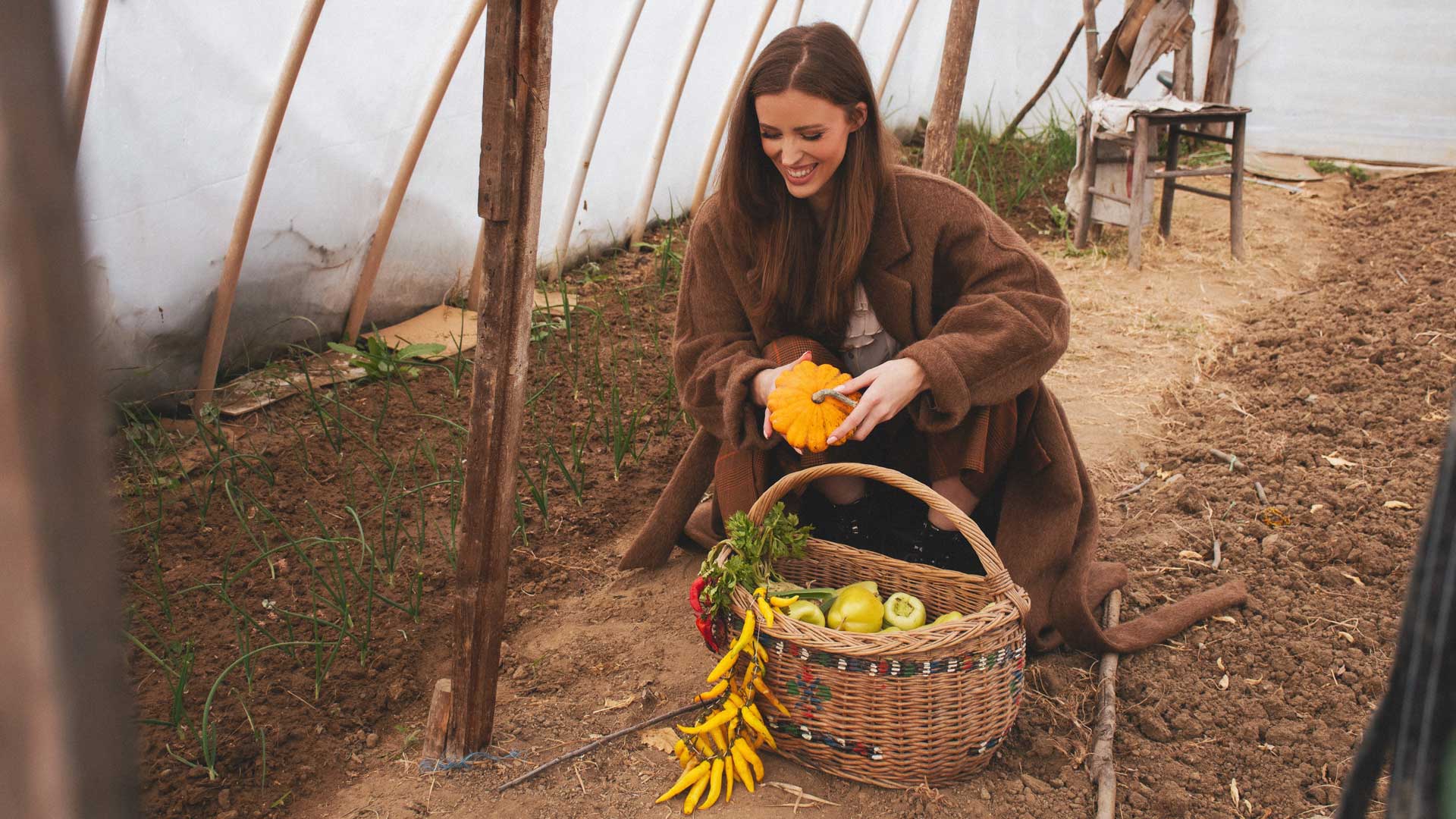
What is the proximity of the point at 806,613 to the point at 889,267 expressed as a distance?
0.76 metres

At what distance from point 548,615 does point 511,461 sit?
85 cm

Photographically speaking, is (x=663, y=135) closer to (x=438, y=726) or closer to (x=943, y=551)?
(x=943, y=551)

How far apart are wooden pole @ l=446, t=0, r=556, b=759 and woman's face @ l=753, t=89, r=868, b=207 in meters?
0.51

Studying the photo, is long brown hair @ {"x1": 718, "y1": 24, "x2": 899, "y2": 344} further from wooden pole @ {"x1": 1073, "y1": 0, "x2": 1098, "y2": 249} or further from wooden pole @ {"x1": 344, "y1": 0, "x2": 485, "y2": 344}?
wooden pole @ {"x1": 1073, "y1": 0, "x2": 1098, "y2": 249}

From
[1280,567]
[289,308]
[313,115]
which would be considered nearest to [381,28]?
[313,115]

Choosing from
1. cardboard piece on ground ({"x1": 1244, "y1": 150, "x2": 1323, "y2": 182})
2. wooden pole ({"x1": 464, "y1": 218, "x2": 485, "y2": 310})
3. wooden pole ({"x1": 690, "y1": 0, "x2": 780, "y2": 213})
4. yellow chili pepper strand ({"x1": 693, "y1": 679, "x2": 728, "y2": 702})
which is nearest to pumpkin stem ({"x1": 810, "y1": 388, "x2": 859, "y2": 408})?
yellow chili pepper strand ({"x1": 693, "y1": 679, "x2": 728, "y2": 702})

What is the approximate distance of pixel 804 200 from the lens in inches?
89.4

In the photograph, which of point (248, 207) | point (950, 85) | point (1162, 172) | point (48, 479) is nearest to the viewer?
point (48, 479)

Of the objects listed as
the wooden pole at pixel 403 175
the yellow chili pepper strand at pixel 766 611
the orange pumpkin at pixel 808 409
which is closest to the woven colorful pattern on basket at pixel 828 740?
the yellow chili pepper strand at pixel 766 611

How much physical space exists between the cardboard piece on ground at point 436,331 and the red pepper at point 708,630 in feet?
7.08

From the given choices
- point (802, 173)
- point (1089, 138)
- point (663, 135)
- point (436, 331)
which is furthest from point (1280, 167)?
point (802, 173)

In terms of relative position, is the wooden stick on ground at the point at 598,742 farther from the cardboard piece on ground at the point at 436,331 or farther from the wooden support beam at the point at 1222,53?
the wooden support beam at the point at 1222,53

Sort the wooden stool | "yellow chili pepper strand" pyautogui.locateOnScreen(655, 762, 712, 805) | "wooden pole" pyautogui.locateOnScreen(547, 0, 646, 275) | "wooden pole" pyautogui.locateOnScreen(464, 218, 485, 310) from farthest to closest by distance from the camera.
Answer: the wooden stool < "wooden pole" pyautogui.locateOnScreen(547, 0, 646, 275) < "wooden pole" pyautogui.locateOnScreen(464, 218, 485, 310) < "yellow chili pepper strand" pyautogui.locateOnScreen(655, 762, 712, 805)

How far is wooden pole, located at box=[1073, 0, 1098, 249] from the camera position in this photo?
548cm
